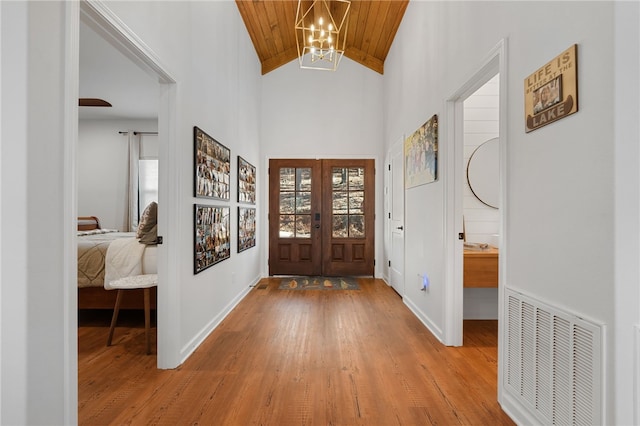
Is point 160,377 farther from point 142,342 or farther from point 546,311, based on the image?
point 546,311

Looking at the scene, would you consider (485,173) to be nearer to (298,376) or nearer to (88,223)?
(298,376)

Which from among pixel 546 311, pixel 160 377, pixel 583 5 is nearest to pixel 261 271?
pixel 160 377

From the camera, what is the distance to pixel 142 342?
2.77 meters

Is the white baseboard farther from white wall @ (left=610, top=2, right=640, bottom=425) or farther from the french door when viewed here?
white wall @ (left=610, top=2, right=640, bottom=425)

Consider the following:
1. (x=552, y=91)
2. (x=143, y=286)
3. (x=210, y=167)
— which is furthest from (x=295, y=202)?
(x=552, y=91)

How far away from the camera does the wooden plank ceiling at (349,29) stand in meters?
4.25

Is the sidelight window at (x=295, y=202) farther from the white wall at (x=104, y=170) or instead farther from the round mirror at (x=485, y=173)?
the white wall at (x=104, y=170)

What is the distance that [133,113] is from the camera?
6.11 metres

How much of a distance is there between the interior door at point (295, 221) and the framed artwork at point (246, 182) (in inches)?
27.2

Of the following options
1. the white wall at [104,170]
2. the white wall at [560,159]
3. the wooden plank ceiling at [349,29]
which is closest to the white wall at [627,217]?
the white wall at [560,159]

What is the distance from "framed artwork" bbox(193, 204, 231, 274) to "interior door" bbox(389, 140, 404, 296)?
2.23 meters

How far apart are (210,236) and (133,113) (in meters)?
4.48

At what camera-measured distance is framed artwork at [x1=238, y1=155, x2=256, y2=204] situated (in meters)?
4.23

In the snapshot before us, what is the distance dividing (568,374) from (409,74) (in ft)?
11.4
